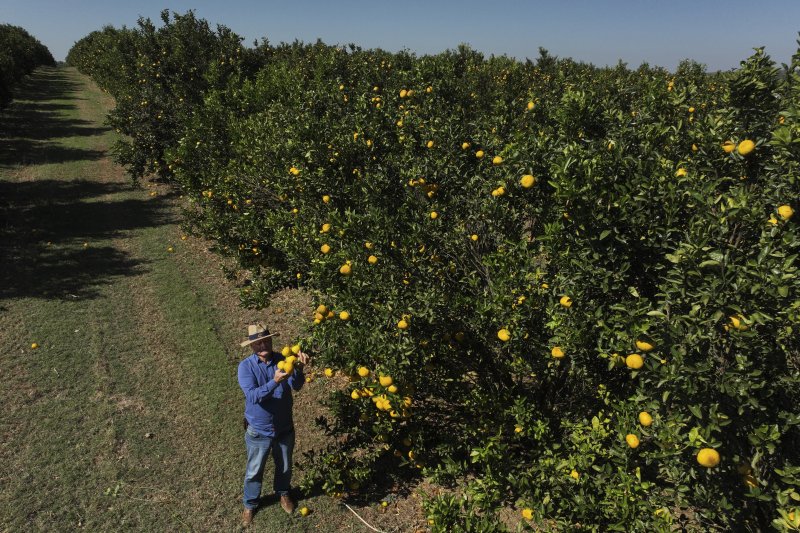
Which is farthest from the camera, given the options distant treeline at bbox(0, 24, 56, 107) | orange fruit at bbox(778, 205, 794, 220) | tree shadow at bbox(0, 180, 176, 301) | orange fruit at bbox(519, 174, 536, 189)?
distant treeline at bbox(0, 24, 56, 107)

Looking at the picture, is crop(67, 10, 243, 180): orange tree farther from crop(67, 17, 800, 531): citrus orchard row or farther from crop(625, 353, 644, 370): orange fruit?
crop(625, 353, 644, 370): orange fruit

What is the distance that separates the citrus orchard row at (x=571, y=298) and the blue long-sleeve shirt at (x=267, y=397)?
0.56 m

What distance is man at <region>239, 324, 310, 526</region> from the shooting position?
4.54 m

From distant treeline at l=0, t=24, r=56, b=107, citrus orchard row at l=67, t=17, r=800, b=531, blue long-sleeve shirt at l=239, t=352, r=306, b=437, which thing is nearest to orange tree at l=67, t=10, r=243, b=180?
citrus orchard row at l=67, t=17, r=800, b=531

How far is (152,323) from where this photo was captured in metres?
8.67

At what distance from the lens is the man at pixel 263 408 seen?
454 cm

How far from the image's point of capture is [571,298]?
3.20 metres

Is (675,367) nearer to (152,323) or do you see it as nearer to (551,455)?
(551,455)

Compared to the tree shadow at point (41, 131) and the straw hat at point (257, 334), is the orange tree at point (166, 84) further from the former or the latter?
the straw hat at point (257, 334)

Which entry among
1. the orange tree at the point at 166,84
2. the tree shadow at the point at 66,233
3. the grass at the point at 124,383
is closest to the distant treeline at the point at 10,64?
the orange tree at the point at 166,84

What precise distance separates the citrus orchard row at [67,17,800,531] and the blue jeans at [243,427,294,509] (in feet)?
1.73

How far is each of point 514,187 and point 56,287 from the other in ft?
32.0

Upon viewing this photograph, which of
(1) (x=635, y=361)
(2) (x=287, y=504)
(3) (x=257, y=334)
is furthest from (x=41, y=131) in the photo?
(1) (x=635, y=361)

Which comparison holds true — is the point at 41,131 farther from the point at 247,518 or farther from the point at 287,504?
the point at 287,504
